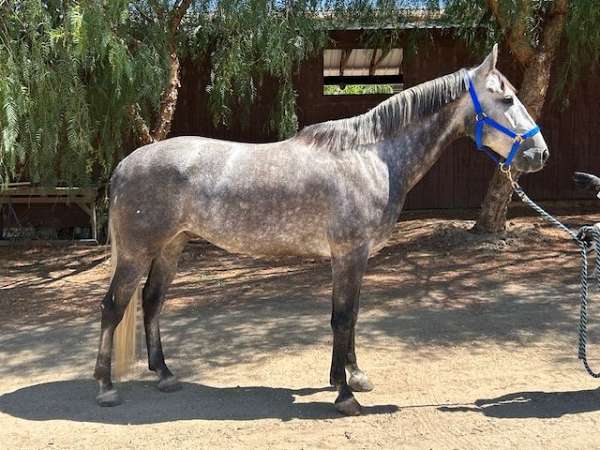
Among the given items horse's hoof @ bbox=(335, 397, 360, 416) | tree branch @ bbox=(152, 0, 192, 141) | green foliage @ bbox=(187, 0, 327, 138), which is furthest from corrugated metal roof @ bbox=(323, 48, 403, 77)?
horse's hoof @ bbox=(335, 397, 360, 416)

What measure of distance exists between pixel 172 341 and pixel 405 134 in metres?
2.65

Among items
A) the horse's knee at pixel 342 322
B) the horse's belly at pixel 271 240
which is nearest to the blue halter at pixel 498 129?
the horse's belly at pixel 271 240

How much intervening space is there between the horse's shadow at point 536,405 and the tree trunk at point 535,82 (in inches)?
170

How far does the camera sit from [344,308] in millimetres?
3766

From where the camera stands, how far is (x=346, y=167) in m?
3.79

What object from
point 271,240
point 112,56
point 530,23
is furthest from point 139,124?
point 530,23

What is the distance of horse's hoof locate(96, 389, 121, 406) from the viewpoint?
392 cm

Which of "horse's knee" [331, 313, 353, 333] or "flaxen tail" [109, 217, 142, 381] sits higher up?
"horse's knee" [331, 313, 353, 333]


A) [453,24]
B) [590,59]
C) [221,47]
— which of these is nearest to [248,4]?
[221,47]

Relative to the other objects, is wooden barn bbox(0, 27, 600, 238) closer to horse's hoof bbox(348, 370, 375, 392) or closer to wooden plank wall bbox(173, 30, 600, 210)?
wooden plank wall bbox(173, 30, 600, 210)

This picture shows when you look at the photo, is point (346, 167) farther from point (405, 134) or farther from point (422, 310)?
point (422, 310)

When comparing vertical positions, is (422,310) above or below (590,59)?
below

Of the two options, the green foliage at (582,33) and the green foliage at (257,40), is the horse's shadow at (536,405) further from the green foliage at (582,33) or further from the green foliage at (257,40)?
the green foliage at (582,33)

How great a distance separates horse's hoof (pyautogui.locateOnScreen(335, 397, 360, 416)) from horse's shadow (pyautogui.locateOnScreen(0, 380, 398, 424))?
0.05 meters
